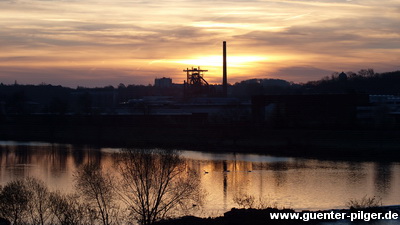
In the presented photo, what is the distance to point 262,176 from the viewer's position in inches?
1057

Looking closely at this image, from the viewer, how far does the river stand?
2080 centimetres

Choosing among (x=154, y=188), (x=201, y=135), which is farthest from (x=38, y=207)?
(x=201, y=135)

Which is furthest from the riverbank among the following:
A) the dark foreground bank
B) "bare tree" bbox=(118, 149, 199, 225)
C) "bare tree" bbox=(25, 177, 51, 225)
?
the dark foreground bank

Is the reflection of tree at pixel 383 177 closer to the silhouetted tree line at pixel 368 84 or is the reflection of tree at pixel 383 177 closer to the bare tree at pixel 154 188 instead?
the bare tree at pixel 154 188

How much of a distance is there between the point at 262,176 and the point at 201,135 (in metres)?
21.9

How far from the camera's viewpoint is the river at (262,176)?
68.2 ft

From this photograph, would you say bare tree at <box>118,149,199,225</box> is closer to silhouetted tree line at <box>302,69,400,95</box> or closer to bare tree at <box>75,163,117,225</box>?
bare tree at <box>75,163,117,225</box>

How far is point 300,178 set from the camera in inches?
1019

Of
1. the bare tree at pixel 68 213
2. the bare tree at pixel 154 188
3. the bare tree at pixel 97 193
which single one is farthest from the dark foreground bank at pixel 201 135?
the bare tree at pixel 68 213

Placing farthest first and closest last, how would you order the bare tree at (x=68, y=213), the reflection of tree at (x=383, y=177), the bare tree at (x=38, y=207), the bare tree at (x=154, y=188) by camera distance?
the reflection of tree at (x=383, y=177) → the bare tree at (x=154, y=188) → the bare tree at (x=38, y=207) → the bare tree at (x=68, y=213)

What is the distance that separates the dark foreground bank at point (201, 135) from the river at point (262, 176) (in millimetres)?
3618

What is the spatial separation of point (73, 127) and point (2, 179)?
3170cm

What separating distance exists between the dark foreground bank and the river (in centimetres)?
362

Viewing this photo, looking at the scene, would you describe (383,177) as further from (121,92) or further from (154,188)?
(121,92)
